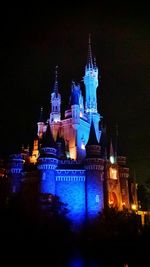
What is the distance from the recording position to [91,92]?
6844 centimetres

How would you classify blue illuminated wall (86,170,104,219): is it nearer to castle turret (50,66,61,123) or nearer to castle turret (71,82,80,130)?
castle turret (71,82,80,130)

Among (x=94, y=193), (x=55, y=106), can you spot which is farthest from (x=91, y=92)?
(x=94, y=193)

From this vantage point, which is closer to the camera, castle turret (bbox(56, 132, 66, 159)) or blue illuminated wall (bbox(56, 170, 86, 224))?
blue illuminated wall (bbox(56, 170, 86, 224))

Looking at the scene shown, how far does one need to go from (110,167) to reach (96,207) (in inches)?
427

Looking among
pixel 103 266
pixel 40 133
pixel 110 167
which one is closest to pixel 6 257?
pixel 103 266

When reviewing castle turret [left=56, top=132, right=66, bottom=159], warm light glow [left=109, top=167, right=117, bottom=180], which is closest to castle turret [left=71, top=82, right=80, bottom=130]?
castle turret [left=56, top=132, right=66, bottom=159]

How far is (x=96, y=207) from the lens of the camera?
161ft

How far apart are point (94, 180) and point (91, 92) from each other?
2319cm

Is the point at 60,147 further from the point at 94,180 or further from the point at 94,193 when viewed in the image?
the point at 94,193

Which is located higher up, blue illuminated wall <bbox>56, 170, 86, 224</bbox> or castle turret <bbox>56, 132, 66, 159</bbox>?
castle turret <bbox>56, 132, 66, 159</bbox>

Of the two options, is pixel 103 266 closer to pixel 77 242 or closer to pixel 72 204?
pixel 77 242

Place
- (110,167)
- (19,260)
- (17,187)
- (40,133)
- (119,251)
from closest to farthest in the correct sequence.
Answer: (19,260), (119,251), (17,187), (110,167), (40,133)

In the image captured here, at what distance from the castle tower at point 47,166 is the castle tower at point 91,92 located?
56.2 ft

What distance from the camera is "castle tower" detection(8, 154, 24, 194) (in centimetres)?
5300
